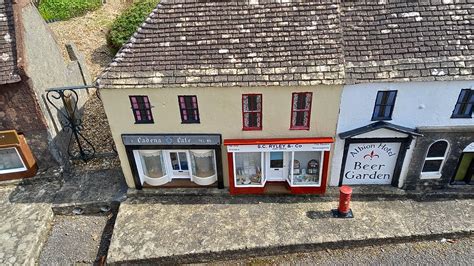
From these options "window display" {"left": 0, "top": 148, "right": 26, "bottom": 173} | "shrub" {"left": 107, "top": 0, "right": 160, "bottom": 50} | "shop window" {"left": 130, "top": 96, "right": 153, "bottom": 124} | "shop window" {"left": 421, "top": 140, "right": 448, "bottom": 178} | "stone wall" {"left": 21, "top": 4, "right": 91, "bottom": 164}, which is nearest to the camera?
"shop window" {"left": 130, "top": 96, "right": 153, "bottom": 124}

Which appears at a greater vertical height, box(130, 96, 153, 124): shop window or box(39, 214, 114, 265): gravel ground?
box(130, 96, 153, 124): shop window

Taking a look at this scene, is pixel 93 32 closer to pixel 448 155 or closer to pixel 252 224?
pixel 252 224

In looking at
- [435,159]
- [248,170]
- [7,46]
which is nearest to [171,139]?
[248,170]

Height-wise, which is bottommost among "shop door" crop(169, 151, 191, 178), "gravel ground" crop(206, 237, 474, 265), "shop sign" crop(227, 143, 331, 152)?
"gravel ground" crop(206, 237, 474, 265)

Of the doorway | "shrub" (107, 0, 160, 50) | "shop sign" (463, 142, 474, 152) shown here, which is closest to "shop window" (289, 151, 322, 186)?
"shop sign" (463, 142, 474, 152)

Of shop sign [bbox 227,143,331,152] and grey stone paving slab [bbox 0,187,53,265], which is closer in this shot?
grey stone paving slab [bbox 0,187,53,265]

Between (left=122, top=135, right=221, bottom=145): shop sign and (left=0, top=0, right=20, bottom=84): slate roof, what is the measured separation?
4.76m

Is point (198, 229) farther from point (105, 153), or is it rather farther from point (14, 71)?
point (14, 71)

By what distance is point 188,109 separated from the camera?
14.0 meters

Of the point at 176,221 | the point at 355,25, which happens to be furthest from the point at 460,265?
the point at 176,221

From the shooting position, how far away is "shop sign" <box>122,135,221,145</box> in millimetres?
14500

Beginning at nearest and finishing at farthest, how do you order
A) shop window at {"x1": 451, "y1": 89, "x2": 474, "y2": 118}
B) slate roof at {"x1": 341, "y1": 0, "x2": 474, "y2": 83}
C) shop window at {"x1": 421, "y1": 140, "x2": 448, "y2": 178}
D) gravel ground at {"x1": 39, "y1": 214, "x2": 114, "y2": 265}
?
slate roof at {"x1": 341, "y1": 0, "x2": 474, "y2": 83} < shop window at {"x1": 451, "y1": 89, "x2": 474, "y2": 118} < gravel ground at {"x1": 39, "y1": 214, "x2": 114, "y2": 265} < shop window at {"x1": 421, "y1": 140, "x2": 448, "y2": 178}

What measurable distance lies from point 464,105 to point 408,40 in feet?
10.0

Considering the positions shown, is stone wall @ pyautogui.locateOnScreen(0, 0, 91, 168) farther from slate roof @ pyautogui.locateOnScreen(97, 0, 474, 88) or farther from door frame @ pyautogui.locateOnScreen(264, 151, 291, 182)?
door frame @ pyautogui.locateOnScreen(264, 151, 291, 182)
